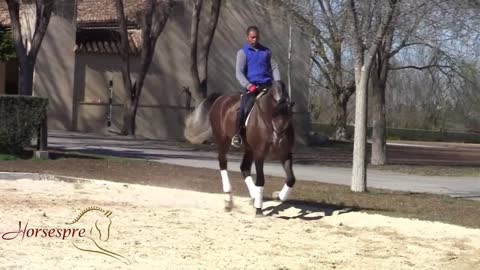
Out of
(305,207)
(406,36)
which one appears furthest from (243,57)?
(406,36)

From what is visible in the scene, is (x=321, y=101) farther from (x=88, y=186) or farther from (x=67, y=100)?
(x=88, y=186)

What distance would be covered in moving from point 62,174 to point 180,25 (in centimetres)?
2420

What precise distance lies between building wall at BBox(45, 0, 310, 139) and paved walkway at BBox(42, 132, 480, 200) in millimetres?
7214

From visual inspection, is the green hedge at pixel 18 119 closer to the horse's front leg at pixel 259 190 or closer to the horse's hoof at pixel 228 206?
the horse's hoof at pixel 228 206

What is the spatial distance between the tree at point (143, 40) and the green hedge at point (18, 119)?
525 inches

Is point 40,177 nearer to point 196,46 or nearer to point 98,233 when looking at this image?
point 98,233

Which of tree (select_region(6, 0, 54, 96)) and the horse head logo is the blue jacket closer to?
the horse head logo

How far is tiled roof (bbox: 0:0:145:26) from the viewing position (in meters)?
39.3

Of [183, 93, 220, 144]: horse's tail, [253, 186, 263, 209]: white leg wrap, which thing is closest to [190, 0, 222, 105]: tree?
[183, 93, 220, 144]: horse's tail

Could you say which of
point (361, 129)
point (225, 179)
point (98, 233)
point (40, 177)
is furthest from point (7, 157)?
point (98, 233)

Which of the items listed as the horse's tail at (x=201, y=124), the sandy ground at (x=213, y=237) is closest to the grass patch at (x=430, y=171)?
the horse's tail at (x=201, y=124)

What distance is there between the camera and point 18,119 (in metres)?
20.0

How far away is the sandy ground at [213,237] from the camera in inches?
332

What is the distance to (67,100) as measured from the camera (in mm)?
39250
